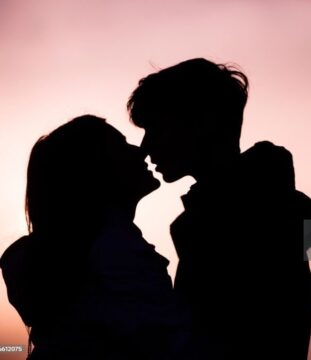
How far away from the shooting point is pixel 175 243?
5.77 ft

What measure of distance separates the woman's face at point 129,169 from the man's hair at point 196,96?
0.18 meters

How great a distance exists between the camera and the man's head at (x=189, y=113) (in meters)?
1.89

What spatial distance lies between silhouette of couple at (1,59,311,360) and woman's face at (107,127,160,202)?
0.04 ft

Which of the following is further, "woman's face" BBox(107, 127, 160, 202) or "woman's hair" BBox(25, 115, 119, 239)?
"woman's face" BBox(107, 127, 160, 202)

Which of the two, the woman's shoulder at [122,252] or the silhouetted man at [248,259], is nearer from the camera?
the silhouetted man at [248,259]

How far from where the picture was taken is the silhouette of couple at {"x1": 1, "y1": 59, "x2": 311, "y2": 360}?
136 cm

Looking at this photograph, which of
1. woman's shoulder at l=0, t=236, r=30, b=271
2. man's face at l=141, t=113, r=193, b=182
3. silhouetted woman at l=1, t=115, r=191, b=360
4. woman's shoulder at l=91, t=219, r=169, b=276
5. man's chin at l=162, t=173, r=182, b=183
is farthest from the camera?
man's chin at l=162, t=173, r=182, b=183

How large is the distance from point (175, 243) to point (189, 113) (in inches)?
25.3

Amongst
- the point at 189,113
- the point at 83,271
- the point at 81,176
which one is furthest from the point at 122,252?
the point at 189,113

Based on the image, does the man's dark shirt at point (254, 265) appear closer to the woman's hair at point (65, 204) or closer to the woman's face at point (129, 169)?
the woman's hair at point (65, 204)

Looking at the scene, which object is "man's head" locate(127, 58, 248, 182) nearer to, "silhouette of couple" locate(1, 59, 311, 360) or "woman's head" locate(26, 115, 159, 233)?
"silhouette of couple" locate(1, 59, 311, 360)

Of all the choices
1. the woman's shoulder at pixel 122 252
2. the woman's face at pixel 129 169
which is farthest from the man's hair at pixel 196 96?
the woman's shoulder at pixel 122 252

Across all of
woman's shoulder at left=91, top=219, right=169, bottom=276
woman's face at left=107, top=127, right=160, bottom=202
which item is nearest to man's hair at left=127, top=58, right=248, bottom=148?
woman's face at left=107, top=127, right=160, bottom=202

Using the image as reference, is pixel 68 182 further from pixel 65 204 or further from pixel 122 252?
pixel 122 252
